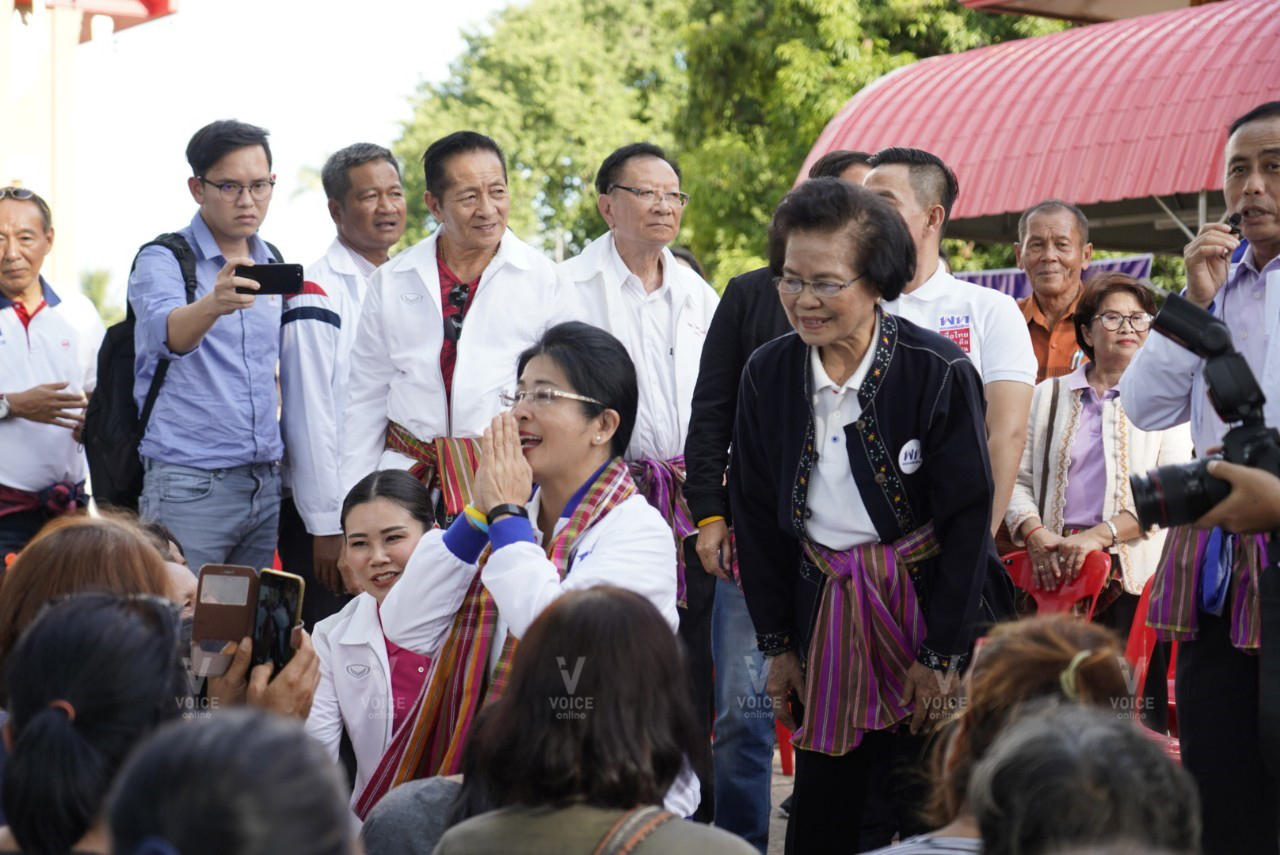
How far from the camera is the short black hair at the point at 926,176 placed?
4.16m

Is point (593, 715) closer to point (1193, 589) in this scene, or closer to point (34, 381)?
point (1193, 589)

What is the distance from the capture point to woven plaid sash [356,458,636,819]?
348cm

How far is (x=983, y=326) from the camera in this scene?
418cm

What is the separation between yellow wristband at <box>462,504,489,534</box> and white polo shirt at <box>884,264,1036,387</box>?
1410mm

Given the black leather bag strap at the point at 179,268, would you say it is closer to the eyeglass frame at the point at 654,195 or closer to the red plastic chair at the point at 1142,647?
the eyeglass frame at the point at 654,195

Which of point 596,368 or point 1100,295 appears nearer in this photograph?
point 596,368

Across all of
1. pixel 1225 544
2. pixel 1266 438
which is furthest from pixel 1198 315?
pixel 1225 544

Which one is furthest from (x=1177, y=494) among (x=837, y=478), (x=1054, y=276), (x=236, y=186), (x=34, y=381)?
(x=34, y=381)

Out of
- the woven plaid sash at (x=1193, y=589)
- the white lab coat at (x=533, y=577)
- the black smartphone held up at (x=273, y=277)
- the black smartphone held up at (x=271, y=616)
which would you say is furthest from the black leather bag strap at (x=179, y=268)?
the woven plaid sash at (x=1193, y=589)

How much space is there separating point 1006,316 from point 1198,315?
1.34 meters

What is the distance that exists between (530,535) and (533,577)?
16cm

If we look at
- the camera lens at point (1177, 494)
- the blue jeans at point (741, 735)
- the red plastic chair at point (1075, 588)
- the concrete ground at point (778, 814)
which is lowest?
the concrete ground at point (778, 814)

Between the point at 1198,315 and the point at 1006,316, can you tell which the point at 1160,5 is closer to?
the point at 1006,316

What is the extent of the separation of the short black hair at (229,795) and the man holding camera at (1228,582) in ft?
7.71
